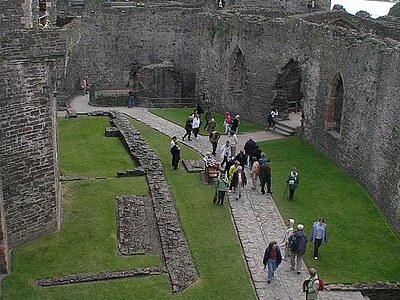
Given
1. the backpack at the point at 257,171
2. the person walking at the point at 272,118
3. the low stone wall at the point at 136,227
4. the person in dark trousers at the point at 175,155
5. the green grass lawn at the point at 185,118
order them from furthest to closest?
the green grass lawn at the point at 185,118 < the person walking at the point at 272,118 < the person in dark trousers at the point at 175,155 < the backpack at the point at 257,171 < the low stone wall at the point at 136,227

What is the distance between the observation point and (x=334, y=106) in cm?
2578

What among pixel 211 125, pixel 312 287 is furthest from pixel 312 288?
pixel 211 125

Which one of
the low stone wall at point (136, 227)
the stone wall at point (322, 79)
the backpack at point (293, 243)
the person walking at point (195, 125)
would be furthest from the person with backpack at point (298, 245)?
the person walking at point (195, 125)

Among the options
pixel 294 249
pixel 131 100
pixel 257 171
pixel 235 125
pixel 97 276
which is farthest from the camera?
pixel 131 100

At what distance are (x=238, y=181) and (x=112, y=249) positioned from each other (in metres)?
5.29

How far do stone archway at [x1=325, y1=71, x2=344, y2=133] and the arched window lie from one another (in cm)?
764

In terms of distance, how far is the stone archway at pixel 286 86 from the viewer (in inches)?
1165

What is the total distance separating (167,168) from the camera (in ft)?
77.8

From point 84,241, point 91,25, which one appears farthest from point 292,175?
point 91,25

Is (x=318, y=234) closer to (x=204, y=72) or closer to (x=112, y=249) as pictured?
(x=112, y=249)

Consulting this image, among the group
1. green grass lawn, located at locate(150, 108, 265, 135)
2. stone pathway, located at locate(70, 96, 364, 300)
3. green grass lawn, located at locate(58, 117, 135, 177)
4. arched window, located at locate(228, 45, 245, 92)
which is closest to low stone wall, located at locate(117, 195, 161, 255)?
stone pathway, located at locate(70, 96, 364, 300)

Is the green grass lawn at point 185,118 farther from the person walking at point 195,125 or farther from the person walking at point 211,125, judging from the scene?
the person walking at point 195,125

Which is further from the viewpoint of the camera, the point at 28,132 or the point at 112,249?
the point at 112,249

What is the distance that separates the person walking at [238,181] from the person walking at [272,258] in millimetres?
5248
